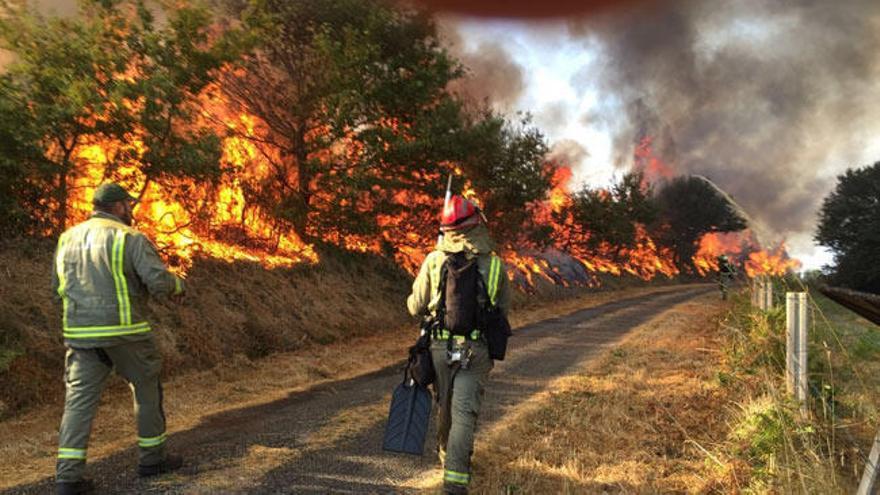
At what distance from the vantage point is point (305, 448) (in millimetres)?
5227

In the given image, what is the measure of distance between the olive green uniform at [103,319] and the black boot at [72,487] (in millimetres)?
55

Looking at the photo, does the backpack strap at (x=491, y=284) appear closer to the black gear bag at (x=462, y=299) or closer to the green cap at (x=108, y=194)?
the black gear bag at (x=462, y=299)

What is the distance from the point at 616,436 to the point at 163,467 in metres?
4.06

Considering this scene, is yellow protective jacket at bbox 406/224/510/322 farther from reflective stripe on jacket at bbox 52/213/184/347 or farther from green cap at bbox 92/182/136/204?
green cap at bbox 92/182/136/204

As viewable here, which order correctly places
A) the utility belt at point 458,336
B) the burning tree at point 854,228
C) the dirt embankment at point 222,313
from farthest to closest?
the burning tree at point 854,228 < the dirt embankment at point 222,313 < the utility belt at point 458,336

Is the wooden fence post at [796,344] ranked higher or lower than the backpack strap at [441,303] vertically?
lower

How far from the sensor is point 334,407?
6.85 meters

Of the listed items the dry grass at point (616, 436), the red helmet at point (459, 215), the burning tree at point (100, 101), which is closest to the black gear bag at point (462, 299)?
the red helmet at point (459, 215)

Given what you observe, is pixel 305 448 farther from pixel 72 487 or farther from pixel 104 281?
pixel 104 281

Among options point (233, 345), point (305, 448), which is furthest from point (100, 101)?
point (305, 448)

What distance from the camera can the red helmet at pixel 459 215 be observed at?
421cm

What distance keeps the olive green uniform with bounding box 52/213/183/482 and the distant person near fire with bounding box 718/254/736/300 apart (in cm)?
1549

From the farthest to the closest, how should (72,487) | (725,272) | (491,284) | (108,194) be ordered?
(725,272), (108,194), (491,284), (72,487)

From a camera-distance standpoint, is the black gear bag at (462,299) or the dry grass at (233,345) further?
the dry grass at (233,345)
